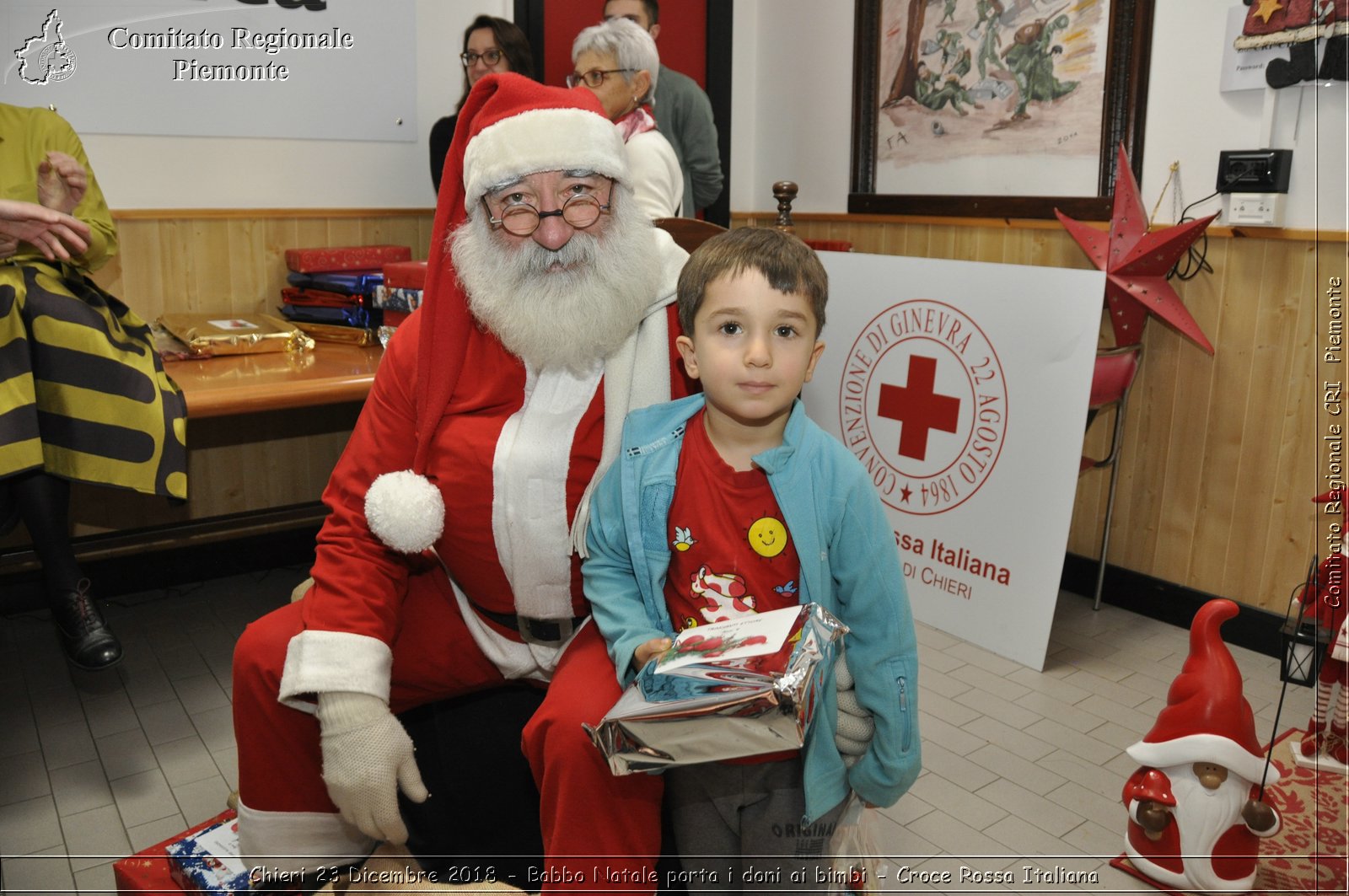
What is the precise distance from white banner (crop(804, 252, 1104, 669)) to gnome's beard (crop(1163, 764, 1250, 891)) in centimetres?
82

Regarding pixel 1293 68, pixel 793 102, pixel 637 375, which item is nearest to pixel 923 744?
pixel 637 375

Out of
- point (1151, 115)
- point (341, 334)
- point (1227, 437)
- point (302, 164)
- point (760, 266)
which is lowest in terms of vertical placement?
point (1227, 437)

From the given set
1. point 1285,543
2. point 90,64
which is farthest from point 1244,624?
point 90,64

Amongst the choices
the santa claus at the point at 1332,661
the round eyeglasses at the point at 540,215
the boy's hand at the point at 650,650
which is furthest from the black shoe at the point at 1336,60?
the round eyeglasses at the point at 540,215

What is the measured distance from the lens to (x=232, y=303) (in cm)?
294

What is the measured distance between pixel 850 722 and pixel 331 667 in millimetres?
678

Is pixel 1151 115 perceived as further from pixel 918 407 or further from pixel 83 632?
pixel 83 632

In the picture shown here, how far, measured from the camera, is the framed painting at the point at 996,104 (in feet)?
9.00

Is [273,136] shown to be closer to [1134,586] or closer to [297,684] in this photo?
[297,684]

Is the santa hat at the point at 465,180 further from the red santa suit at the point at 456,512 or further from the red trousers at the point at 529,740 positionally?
the red trousers at the point at 529,740

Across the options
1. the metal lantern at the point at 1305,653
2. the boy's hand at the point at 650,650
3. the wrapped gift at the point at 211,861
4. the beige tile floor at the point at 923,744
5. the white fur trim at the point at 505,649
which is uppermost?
the metal lantern at the point at 1305,653

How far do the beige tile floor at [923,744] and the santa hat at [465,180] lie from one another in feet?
2.79

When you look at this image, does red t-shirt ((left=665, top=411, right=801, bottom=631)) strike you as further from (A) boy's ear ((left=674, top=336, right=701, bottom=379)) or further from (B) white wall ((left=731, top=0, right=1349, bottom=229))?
(B) white wall ((left=731, top=0, right=1349, bottom=229))

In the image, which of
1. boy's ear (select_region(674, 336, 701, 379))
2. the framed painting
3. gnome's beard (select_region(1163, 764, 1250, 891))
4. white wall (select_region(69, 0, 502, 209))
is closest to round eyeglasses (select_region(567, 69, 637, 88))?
white wall (select_region(69, 0, 502, 209))
